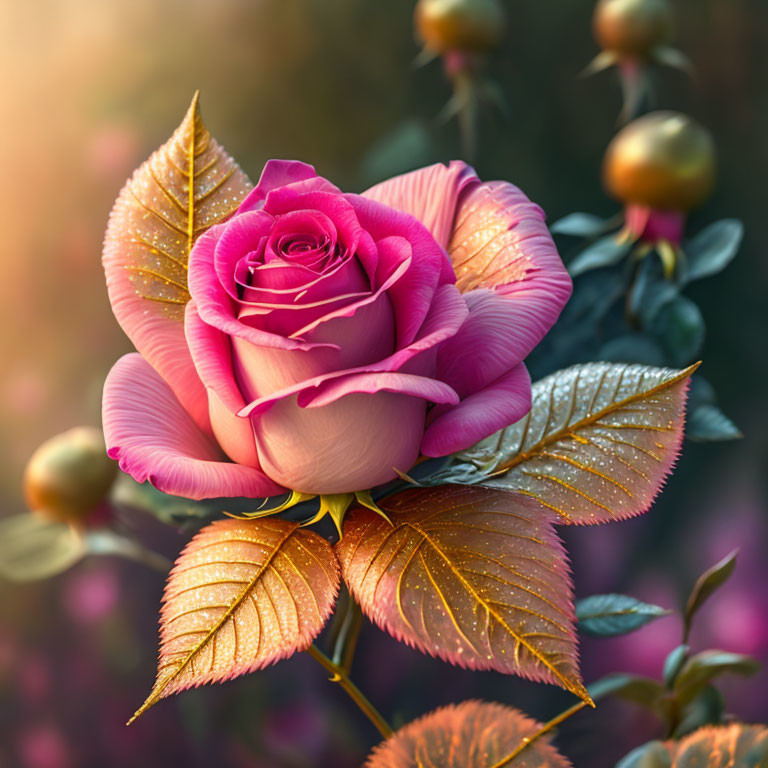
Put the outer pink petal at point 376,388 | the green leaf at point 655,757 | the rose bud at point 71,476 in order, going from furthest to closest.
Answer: the rose bud at point 71,476, the green leaf at point 655,757, the outer pink petal at point 376,388

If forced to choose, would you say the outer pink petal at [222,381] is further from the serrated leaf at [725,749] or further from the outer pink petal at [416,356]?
the serrated leaf at [725,749]

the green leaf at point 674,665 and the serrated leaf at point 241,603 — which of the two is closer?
the serrated leaf at point 241,603

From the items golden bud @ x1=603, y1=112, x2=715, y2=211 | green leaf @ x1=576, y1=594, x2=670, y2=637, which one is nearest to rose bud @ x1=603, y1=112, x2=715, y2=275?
golden bud @ x1=603, y1=112, x2=715, y2=211

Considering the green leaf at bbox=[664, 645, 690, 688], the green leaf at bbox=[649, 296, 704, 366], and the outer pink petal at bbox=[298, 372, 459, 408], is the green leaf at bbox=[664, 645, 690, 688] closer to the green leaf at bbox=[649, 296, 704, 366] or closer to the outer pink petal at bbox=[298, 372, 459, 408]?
the green leaf at bbox=[649, 296, 704, 366]

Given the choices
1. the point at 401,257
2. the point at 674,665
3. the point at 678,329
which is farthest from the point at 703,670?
the point at 401,257

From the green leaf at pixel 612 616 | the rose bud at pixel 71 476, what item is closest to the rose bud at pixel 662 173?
the green leaf at pixel 612 616

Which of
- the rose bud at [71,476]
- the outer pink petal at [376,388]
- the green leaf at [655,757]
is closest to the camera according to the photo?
the outer pink petal at [376,388]

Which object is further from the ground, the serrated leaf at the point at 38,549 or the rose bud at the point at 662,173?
the rose bud at the point at 662,173
